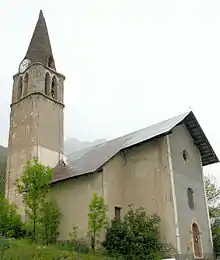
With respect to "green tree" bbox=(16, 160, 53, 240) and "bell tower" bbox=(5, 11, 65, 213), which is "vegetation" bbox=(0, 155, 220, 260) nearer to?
"green tree" bbox=(16, 160, 53, 240)

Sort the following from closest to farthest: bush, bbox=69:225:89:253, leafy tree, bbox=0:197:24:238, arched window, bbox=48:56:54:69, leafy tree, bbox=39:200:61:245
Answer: bush, bbox=69:225:89:253 → leafy tree, bbox=0:197:24:238 → leafy tree, bbox=39:200:61:245 → arched window, bbox=48:56:54:69

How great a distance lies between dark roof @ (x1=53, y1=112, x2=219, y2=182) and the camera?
72.6 feet

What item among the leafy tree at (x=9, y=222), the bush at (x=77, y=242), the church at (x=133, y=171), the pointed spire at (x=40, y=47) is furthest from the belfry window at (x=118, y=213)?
the pointed spire at (x=40, y=47)

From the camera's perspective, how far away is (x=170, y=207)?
68.4 ft

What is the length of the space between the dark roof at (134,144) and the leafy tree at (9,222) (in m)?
3.59

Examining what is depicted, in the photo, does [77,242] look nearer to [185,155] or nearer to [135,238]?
[135,238]

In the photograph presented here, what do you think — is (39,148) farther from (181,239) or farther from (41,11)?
(41,11)

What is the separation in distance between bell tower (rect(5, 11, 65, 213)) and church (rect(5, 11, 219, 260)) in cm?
9

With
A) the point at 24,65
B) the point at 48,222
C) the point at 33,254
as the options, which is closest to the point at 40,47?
the point at 24,65

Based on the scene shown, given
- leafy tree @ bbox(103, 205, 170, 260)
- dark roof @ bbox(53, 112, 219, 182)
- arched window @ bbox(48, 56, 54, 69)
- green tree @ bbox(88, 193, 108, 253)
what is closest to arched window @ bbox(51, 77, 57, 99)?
arched window @ bbox(48, 56, 54, 69)

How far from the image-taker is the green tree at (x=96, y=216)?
61.3ft

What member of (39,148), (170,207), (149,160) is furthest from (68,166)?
(170,207)

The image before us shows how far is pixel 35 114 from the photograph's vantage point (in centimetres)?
2784

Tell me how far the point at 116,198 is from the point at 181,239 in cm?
470
